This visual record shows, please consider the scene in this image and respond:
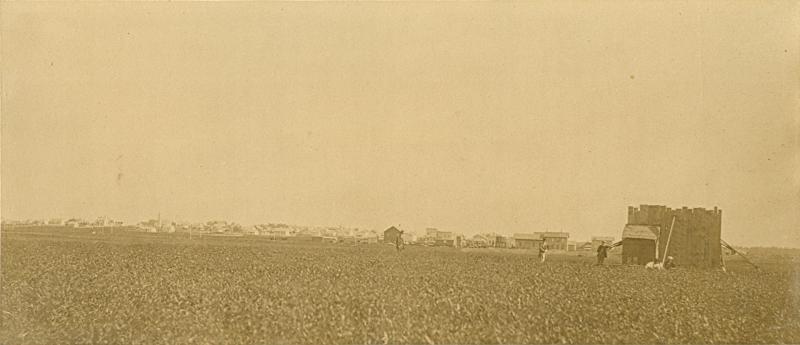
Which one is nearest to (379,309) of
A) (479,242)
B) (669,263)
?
(669,263)

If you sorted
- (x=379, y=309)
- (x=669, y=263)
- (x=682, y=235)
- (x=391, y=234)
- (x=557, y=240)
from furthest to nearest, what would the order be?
(x=557, y=240) < (x=391, y=234) < (x=682, y=235) < (x=669, y=263) < (x=379, y=309)

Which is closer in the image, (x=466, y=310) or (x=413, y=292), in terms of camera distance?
(x=466, y=310)

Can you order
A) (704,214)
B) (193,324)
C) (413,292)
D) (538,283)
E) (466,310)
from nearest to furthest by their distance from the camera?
(193,324)
(466,310)
(413,292)
(538,283)
(704,214)

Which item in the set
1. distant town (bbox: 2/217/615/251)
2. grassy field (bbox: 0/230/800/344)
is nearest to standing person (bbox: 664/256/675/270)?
grassy field (bbox: 0/230/800/344)

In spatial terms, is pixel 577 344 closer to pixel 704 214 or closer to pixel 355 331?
pixel 355 331

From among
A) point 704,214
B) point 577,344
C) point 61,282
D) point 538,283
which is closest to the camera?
point 577,344

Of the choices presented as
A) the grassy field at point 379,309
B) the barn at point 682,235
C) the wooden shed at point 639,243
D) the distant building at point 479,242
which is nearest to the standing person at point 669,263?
the barn at point 682,235

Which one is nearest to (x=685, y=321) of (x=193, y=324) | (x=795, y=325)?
(x=795, y=325)

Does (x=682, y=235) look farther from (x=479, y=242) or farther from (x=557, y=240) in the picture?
(x=479, y=242)
